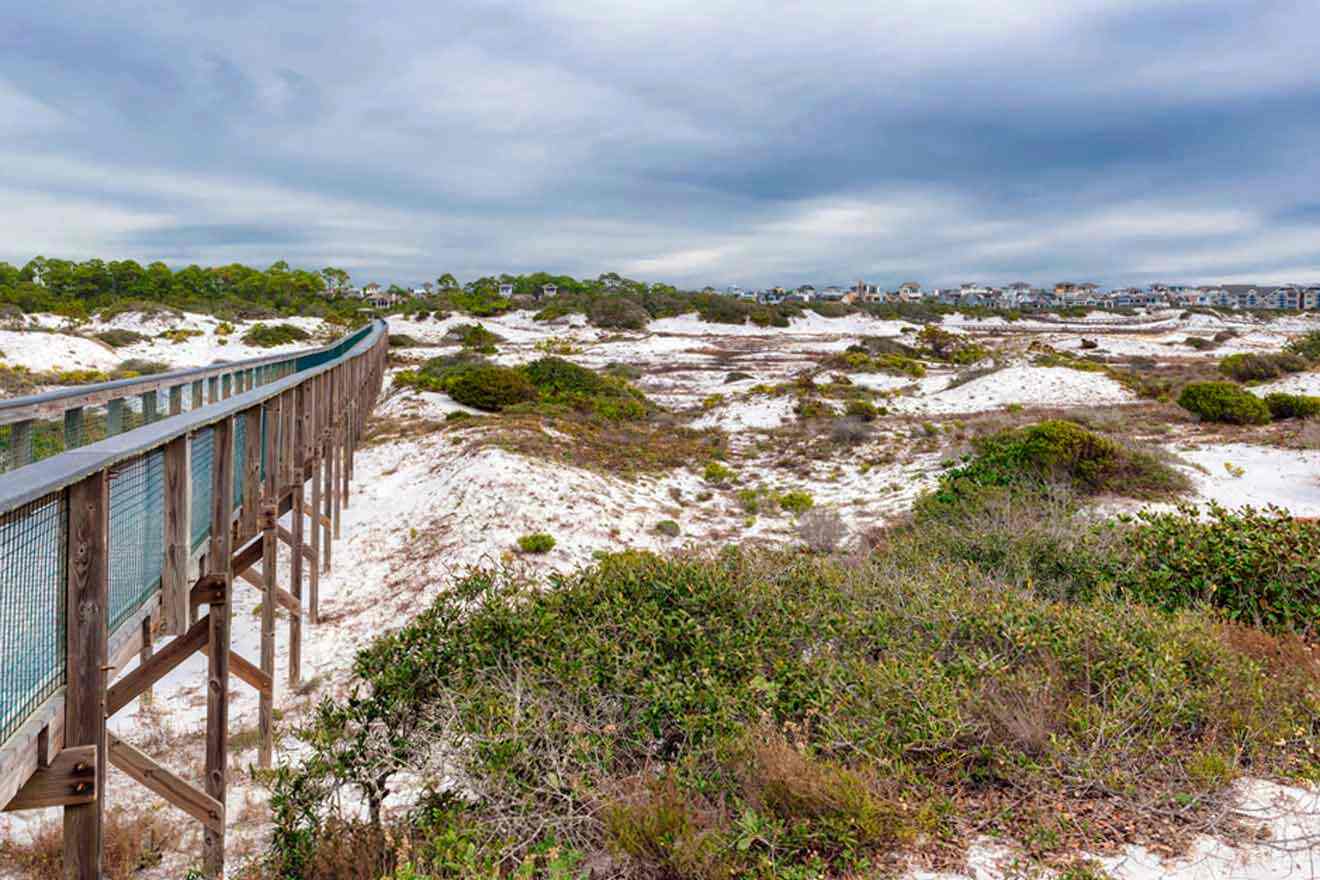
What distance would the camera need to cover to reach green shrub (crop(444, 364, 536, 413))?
2144cm

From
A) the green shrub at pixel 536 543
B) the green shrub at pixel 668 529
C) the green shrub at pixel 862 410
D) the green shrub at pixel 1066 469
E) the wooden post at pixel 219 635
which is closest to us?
the wooden post at pixel 219 635

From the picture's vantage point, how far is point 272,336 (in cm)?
4194

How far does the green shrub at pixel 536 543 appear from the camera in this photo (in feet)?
35.6

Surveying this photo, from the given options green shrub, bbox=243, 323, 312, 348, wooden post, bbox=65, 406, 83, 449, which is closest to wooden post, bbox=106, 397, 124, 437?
wooden post, bbox=65, 406, 83, 449

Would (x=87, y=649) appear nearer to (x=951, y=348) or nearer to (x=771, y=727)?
(x=771, y=727)

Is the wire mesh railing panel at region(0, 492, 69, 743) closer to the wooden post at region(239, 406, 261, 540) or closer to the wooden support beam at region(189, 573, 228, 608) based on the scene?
the wooden support beam at region(189, 573, 228, 608)

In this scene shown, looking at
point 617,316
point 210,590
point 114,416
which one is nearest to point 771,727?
point 210,590

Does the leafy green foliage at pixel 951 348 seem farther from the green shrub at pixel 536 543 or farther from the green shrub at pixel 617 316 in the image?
the green shrub at pixel 536 543

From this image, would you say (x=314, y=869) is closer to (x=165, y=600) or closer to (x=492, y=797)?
(x=492, y=797)

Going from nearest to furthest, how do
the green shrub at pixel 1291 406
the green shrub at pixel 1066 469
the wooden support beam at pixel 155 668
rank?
the wooden support beam at pixel 155 668 → the green shrub at pixel 1066 469 → the green shrub at pixel 1291 406

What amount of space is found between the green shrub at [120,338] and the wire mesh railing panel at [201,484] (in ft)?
127

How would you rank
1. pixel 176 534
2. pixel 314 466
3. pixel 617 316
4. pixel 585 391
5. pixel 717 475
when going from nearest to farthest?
pixel 176 534, pixel 314 466, pixel 717 475, pixel 585 391, pixel 617 316

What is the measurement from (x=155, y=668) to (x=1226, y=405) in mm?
20701

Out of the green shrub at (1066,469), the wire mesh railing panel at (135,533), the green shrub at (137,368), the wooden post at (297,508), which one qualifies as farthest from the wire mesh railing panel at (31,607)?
the green shrub at (137,368)
